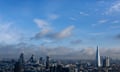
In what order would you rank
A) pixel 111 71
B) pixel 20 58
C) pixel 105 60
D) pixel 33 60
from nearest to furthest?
pixel 111 71 → pixel 20 58 → pixel 105 60 → pixel 33 60

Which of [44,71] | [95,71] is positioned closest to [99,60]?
[95,71]

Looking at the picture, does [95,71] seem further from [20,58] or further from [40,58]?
[40,58]

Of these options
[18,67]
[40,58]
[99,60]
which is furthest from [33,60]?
[18,67]

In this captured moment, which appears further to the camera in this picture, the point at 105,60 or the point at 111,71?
the point at 105,60

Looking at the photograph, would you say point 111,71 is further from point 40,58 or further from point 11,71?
Answer: point 40,58

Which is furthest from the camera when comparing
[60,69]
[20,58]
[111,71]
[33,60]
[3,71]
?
[33,60]

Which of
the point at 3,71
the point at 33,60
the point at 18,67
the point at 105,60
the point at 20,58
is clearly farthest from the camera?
the point at 33,60

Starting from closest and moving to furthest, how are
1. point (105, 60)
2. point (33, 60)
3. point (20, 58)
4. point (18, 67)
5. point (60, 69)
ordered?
1. point (60, 69)
2. point (18, 67)
3. point (20, 58)
4. point (105, 60)
5. point (33, 60)

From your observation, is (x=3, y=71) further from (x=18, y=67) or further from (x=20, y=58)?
(x=20, y=58)

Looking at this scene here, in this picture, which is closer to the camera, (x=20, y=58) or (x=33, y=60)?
(x=20, y=58)
